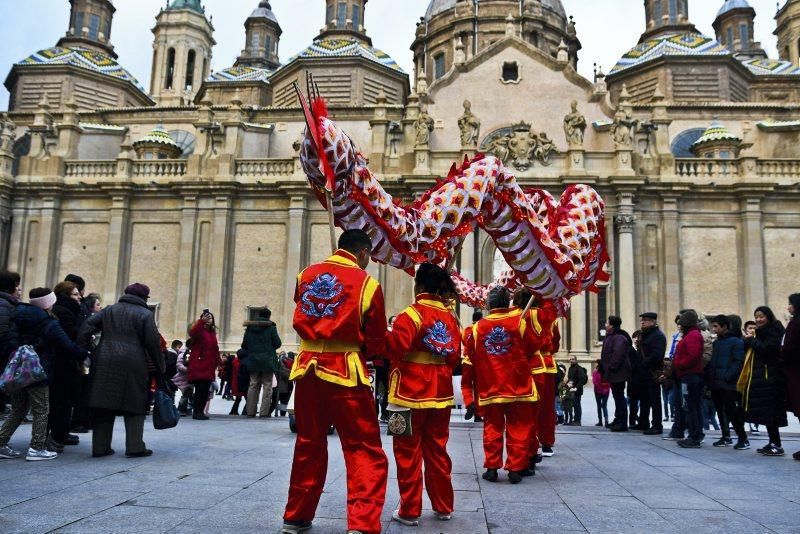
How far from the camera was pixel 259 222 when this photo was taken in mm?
27656

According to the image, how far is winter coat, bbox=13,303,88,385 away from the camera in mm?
7316

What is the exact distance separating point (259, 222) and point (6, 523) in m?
23.8

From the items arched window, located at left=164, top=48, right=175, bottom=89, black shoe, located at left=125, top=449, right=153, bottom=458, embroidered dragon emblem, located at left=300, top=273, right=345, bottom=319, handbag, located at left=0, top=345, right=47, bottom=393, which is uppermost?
arched window, located at left=164, top=48, right=175, bottom=89

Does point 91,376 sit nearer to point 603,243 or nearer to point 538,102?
point 603,243

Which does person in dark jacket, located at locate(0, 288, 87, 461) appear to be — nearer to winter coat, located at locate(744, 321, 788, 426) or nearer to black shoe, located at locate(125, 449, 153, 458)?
black shoe, located at locate(125, 449, 153, 458)

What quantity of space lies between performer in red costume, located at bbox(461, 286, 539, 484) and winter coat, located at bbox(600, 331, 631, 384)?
4837 millimetres

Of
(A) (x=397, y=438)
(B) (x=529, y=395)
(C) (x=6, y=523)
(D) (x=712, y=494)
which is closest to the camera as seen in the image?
(C) (x=6, y=523)

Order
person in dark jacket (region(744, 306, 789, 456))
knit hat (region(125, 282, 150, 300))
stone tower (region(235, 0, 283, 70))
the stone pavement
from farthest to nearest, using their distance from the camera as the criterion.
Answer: stone tower (region(235, 0, 283, 70))
person in dark jacket (region(744, 306, 789, 456))
knit hat (region(125, 282, 150, 300))
the stone pavement

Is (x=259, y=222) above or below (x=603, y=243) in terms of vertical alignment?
above

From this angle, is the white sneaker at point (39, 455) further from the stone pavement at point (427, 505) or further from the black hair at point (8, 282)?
the black hair at point (8, 282)

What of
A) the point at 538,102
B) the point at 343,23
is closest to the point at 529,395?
the point at 538,102

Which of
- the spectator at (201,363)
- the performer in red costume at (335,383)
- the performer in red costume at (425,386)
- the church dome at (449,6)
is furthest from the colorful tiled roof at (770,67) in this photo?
the performer in red costume at (335,383)

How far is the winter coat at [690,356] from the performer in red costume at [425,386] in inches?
227

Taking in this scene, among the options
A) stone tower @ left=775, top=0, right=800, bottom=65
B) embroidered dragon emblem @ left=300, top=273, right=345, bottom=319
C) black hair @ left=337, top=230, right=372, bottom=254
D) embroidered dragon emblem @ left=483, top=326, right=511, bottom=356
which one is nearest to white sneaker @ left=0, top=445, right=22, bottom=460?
embroidered dragon emblem @ left=300, top=273, right=345, bottom=319
